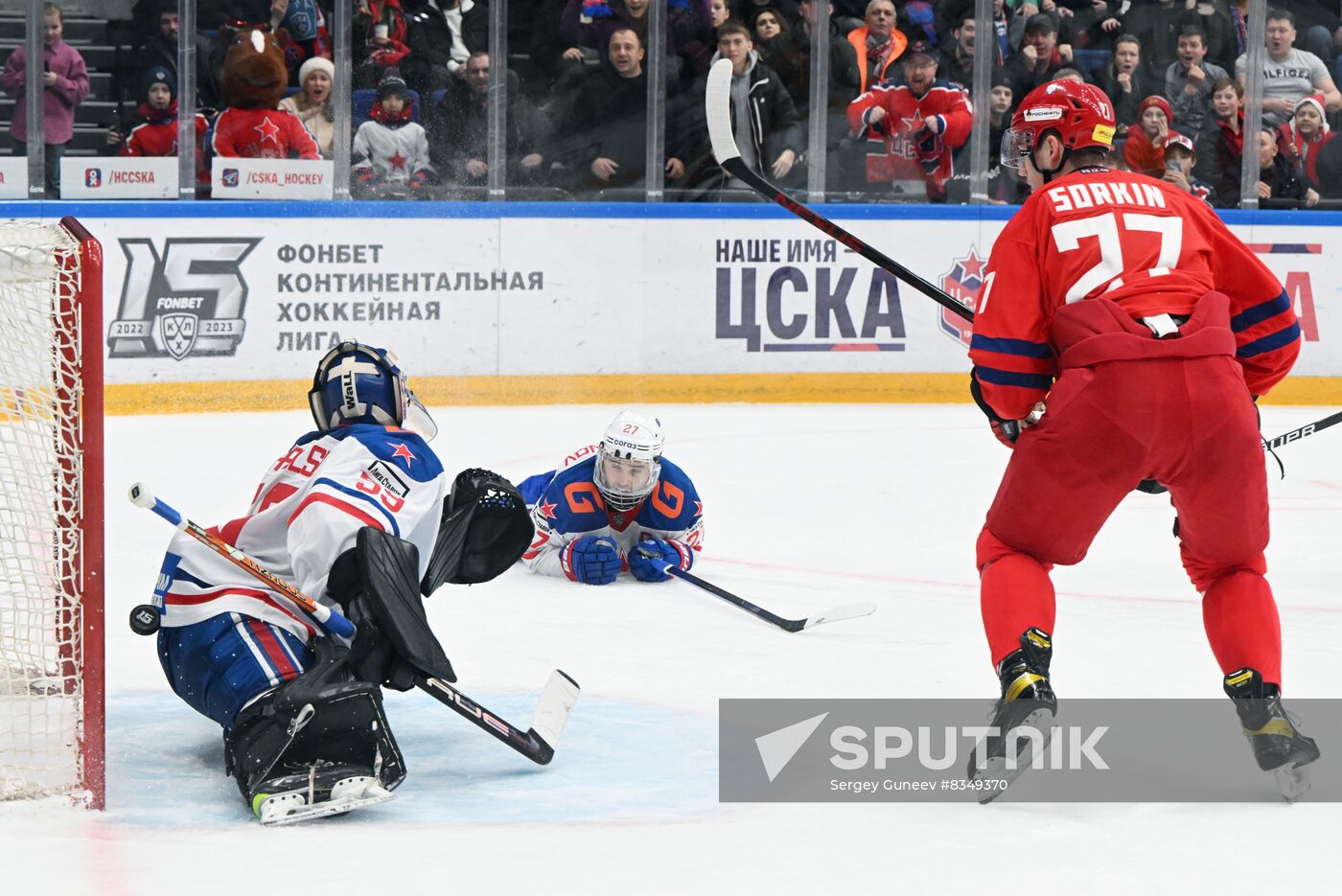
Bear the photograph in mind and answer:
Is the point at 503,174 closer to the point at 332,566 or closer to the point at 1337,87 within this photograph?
the point at 1337,87

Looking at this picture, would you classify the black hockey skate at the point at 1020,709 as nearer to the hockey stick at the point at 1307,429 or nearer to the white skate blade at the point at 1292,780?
the white skate blade at the point at 1292,780

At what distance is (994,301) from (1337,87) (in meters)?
6.96

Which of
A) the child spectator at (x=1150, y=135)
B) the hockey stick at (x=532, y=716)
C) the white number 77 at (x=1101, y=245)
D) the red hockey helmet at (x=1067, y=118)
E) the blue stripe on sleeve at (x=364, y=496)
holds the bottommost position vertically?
the hockey stick at (x=532, y=716)

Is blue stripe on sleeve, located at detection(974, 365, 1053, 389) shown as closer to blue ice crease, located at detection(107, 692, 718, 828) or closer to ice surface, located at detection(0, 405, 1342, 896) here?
ice surface, located at detection(0, 405, 1342, 896)

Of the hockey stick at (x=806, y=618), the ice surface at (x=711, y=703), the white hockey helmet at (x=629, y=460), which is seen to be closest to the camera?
the ice surface at (x=711, y=703)

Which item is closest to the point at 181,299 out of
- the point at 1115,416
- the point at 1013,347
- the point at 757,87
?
the point at 757,87

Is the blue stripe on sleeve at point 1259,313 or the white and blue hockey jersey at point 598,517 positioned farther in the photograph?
the white and blue hockey jersey at point 598,517

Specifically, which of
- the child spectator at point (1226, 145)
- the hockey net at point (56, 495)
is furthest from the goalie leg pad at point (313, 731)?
the child spectator at point (1226, 145)

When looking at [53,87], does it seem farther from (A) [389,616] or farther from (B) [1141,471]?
(B) [1141,471]

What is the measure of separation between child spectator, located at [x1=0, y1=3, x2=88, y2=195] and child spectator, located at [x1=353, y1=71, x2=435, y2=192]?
119cm

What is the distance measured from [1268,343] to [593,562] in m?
2.06

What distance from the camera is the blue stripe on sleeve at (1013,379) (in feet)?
9.39

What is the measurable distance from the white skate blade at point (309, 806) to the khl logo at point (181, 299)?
199 inches

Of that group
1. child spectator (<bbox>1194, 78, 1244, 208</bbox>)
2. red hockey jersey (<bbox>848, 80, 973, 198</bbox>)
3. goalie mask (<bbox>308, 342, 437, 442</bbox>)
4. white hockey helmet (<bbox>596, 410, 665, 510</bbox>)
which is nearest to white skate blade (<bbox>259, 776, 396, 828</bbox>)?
goalie mask (<bbox>308, 342, 437, 442</bbox>)
